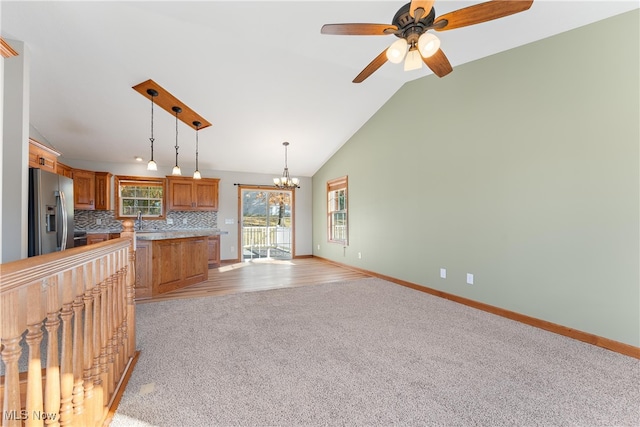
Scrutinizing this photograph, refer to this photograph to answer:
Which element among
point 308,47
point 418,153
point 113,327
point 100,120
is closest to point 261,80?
point 308,47

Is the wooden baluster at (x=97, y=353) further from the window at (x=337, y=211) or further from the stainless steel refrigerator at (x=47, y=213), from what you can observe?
the window at (x=337, y=211)

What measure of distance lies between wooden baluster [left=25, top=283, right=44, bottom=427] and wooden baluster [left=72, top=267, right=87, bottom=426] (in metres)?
0.30

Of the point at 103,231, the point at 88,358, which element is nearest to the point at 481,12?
the point at 88,358

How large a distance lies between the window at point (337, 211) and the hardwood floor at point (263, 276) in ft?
2.32

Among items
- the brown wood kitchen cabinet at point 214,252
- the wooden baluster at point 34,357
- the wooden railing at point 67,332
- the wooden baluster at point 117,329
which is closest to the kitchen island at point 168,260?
the brown wood kitchen cabinet at point 214,252

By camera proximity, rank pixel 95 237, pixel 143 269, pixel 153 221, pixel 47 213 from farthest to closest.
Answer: pixel 153 221
pixel 95 237
pixel 143 269
pixel 47 213

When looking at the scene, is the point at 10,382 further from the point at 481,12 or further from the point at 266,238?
the point at 266,238

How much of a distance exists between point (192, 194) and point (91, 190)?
188 cm

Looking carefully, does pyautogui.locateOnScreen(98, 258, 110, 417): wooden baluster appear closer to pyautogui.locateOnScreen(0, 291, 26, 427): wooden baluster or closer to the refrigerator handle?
pyautogui.locateOnScreen(0, 291, 26, 427): wooden baluster

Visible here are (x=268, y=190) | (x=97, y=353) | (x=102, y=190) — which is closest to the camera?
(x=97, y=353)

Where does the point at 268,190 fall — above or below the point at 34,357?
above

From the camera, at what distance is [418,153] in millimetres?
4254

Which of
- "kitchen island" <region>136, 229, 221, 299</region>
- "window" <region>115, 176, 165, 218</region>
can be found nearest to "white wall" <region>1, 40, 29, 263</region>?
"kitchen island" <region>136, 229, 221, 299</region>

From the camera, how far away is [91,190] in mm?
5617
